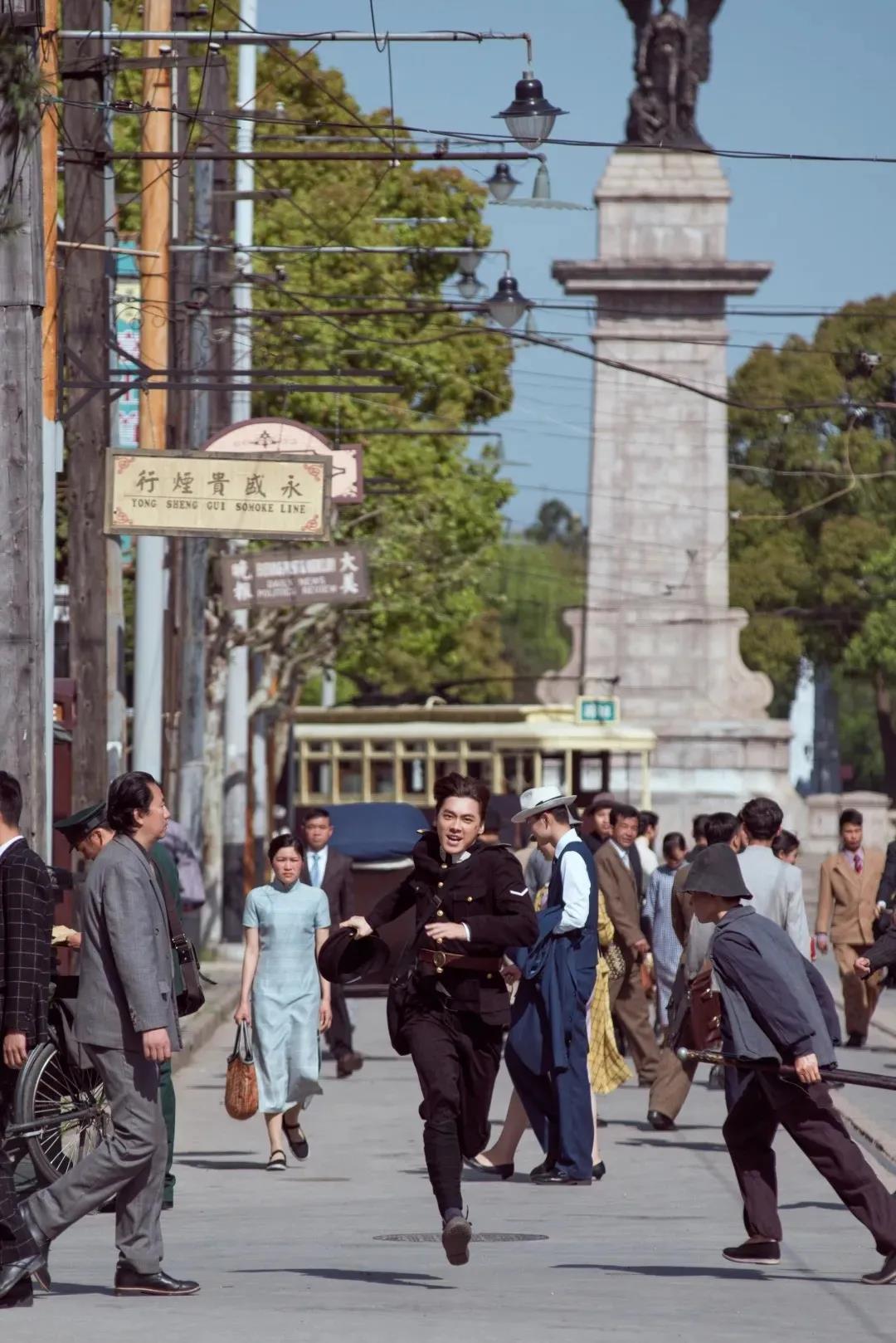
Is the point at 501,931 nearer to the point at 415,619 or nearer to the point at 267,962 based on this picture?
the point at 267,962

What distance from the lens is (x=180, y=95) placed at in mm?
24500

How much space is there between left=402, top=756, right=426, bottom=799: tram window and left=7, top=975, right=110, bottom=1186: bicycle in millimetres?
30549

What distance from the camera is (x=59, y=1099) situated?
9.95 metres

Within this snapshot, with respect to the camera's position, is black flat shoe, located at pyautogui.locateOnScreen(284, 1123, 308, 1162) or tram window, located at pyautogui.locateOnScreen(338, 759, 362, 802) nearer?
Result: black flat shoe, located at pyautogui.locateOnScreen(284, 1123, 308, 1162)

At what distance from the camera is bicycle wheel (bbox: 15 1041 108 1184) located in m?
9.54

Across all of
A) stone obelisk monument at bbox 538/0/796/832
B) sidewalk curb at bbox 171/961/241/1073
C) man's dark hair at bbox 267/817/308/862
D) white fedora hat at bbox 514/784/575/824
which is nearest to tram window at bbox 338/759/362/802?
stone obelisk monument at bbox 538/0/796/832

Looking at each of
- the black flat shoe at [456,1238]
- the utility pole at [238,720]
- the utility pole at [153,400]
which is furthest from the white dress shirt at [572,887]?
the utility pole at [238,720]

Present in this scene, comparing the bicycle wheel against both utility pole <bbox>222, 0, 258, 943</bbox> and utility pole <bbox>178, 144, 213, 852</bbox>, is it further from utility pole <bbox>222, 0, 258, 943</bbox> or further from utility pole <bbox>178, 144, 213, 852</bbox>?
utility pole <bbox>222, 0, 258, 943</bbox>

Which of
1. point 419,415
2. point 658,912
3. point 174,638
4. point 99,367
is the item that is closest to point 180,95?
point 174,638

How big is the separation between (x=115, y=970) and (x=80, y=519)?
10419 millimetres

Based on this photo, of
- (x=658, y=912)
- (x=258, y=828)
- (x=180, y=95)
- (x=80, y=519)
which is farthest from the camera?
(x=258, y=828)

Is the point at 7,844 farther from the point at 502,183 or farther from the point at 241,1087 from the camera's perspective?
the point at 502,183

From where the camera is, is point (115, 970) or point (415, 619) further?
point (415, 619)

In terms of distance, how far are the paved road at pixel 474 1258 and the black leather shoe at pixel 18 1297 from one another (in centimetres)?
11
